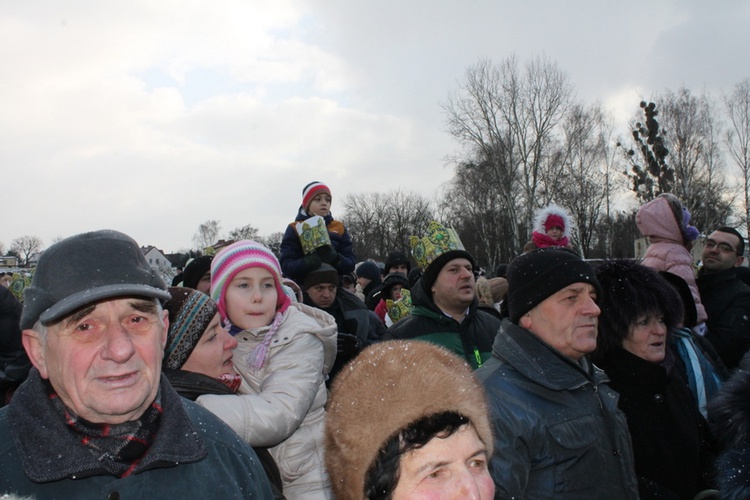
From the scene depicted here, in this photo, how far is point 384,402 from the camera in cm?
170

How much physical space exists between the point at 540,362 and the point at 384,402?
1217mm

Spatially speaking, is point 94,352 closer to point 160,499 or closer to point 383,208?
point 160,499

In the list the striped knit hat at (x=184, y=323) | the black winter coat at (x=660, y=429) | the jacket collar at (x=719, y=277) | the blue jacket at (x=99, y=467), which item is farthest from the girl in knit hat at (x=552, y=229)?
the blue jacket at (x=99, y=467)

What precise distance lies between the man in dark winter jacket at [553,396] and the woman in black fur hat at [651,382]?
1.29ft

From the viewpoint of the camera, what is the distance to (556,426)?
2508 mm

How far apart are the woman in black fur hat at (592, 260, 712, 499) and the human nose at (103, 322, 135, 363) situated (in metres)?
2.50

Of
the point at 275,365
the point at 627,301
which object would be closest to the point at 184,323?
the point at 275,365

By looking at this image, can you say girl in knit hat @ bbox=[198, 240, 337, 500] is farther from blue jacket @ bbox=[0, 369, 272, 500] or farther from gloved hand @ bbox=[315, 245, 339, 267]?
gloved hand @ bbox=[315, 245, 339, 267]

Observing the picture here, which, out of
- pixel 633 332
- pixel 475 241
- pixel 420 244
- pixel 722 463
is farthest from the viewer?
pixel 475 241

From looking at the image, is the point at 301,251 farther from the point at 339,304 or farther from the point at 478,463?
the point at 478,463

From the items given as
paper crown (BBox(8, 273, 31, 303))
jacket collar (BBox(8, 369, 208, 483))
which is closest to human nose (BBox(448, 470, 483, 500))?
jacket collar (BBox(8, 369, 208, 483))

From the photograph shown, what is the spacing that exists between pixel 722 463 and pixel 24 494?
8.12 feet

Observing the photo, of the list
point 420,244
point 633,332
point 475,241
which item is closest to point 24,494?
point 633,332

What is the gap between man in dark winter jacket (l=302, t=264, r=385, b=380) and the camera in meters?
5.35
